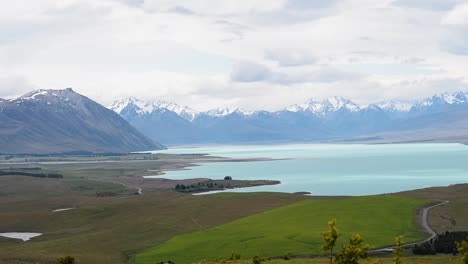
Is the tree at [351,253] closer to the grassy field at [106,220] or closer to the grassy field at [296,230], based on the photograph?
the grassy field at [296,230]

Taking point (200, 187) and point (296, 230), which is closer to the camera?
point (296, 230)

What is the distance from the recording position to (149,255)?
3364 inches

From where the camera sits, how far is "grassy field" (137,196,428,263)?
273ft

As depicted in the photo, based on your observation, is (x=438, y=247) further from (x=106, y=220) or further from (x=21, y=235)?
(x=21, y=235)

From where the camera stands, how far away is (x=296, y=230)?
95062 millimetres

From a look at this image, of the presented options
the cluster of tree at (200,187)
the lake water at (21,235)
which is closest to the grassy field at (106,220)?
the lake water at (21,235)

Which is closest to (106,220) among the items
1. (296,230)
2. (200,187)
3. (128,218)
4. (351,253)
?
(128,218)

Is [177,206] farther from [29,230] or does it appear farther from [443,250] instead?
[443,250]

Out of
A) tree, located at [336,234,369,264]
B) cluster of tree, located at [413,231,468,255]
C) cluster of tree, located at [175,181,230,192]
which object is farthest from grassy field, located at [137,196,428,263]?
cluster of tree, located at [175,181,230,192]

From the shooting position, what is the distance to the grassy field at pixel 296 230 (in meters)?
83.1

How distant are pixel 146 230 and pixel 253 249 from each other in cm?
3035

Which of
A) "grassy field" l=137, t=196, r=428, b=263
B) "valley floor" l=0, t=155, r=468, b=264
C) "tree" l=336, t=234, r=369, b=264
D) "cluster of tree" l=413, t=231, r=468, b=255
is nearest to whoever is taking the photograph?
"tree" l=336, t=234, r=369, b=264

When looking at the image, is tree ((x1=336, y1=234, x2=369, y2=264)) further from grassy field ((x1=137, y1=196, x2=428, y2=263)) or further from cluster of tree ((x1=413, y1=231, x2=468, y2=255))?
grassy field ((x1=137, y1=196, x2=428, y2=263))

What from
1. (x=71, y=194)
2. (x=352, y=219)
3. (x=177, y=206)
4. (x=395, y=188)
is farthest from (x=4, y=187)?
(x=352, y=219)
